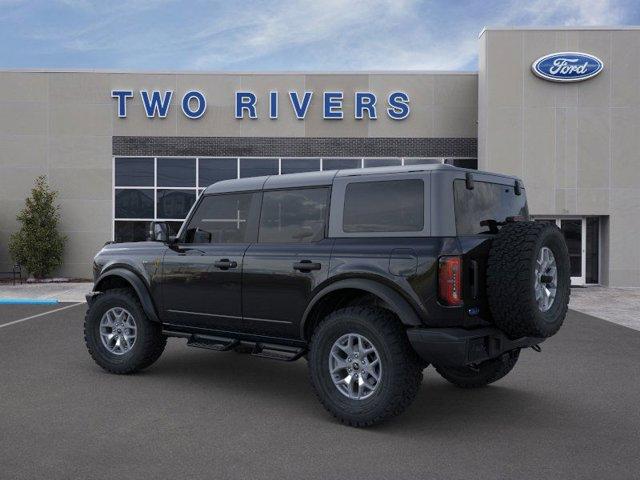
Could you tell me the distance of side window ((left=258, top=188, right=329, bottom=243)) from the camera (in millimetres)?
5340

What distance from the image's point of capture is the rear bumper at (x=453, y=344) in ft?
14.4

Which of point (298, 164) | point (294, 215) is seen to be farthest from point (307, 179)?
point (298, 164)

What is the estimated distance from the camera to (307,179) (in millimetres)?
5520

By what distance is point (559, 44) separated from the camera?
60.0 feet

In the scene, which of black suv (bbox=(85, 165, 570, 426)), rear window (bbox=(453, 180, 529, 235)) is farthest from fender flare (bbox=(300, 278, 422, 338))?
rear window (bbox=(453, 180, 529, 235))

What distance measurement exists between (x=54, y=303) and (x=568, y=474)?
40.8 feet

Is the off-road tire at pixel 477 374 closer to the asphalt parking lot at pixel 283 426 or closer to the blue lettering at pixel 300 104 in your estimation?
the asphalt parking lot at pixel 283 426

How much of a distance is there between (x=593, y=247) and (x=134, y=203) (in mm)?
14212

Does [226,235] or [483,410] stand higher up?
[226,235]

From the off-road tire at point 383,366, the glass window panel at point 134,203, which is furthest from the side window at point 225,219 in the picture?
the glass window panel at point 134,203

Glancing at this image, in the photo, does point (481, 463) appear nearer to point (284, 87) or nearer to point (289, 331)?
point (289, 331)

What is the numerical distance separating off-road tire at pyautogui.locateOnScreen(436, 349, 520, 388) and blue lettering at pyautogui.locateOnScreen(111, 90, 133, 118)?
16276mm

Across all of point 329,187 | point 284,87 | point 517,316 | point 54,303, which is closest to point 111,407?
point 329,187

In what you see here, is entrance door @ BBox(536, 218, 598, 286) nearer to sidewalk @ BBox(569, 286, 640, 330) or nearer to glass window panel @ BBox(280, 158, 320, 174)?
sidewalk @ BBox(569, 286, 640, 330)
